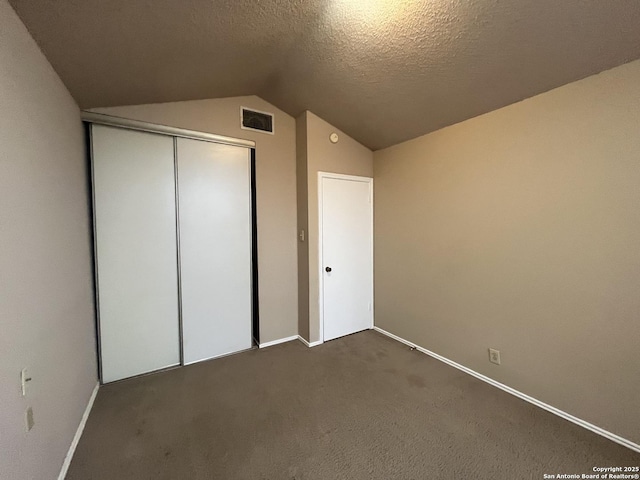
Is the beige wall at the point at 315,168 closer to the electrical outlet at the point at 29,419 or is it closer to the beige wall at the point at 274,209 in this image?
the beige wall at the point at 274,209

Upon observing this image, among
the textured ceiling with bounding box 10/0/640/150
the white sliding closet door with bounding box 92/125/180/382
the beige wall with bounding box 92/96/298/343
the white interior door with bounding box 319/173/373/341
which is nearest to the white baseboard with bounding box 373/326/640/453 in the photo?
the white interior door with bounding box 319/173/373/341

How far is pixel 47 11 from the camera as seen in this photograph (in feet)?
3.89

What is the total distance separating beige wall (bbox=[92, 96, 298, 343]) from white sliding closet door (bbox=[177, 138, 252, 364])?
0.53 ft

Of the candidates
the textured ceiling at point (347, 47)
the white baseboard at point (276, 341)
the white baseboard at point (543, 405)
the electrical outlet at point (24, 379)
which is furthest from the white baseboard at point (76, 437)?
the white baseboard at point (543, 405)

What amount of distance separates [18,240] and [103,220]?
123cm

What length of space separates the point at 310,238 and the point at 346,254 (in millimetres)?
571

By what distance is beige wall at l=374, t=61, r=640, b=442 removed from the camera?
62.7 inches

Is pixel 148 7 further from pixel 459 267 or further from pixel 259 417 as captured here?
pixel 459 267

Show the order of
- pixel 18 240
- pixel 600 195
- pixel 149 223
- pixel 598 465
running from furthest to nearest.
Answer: pixel 149 223 → pixel 600 195 → pixel 598 465 → pixel 18 240

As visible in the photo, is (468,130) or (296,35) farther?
(468,130)

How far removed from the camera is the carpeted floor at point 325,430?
1.48 metres

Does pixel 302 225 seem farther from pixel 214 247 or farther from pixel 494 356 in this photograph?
pixel 494 356

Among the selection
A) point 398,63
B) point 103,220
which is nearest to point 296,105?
point 398,63

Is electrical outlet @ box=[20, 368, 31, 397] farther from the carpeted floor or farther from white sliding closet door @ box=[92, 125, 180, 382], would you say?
white sliding closet door @ box=[92, 125, 180, 382]
